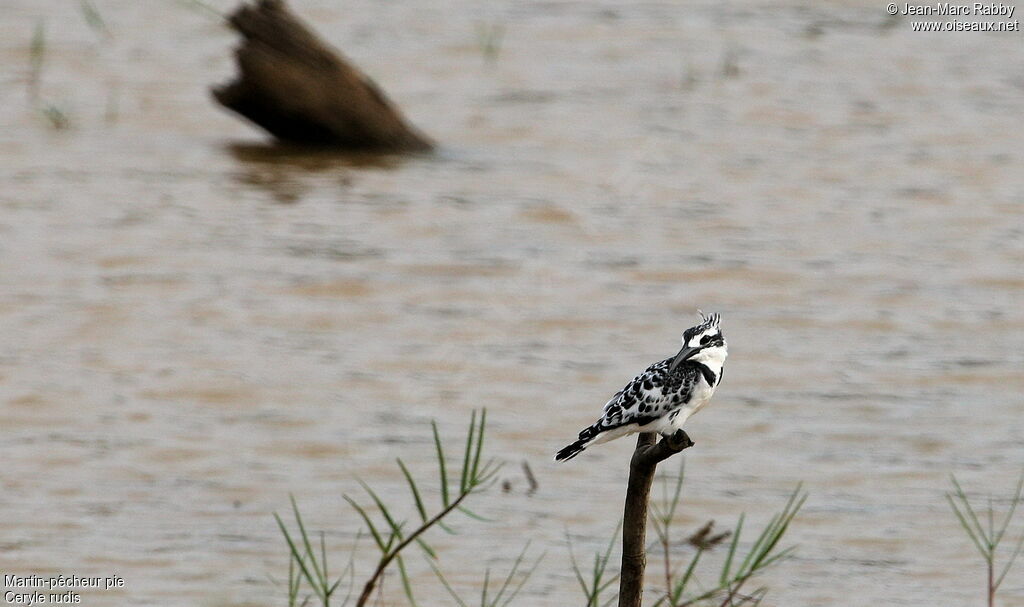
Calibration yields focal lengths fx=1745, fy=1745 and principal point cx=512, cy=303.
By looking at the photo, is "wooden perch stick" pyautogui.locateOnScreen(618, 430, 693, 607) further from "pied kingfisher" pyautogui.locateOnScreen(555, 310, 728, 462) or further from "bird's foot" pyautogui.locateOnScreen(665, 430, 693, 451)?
"pied kingfisher" pyautogui.locateOnScreen(555, 310, 728, 462)

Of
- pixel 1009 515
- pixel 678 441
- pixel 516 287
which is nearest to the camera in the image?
pixel 678 441

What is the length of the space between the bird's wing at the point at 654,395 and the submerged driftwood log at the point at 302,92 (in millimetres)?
7455

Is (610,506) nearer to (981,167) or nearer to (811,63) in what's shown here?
(981,167)

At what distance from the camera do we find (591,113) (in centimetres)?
1267

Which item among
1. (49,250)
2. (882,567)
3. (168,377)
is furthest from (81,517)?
(49,250)

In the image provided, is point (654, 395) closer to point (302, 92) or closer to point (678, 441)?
point (678, 441)

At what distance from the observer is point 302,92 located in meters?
11.0

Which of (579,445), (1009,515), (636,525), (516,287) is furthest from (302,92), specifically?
(636,525)

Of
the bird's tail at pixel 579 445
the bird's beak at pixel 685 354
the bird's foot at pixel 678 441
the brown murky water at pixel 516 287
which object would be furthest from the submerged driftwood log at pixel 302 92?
the bird's foot at pixel 678 441

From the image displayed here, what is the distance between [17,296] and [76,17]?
6823 millimetres

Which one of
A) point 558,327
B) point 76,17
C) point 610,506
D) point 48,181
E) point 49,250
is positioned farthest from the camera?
point 76,17

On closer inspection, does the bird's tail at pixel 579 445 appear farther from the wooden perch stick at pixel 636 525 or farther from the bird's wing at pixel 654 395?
the wooden perch stick at pixel 636 525

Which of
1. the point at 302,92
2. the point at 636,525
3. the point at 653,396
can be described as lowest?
the point at 636,525

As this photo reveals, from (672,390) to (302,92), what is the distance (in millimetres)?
7727
